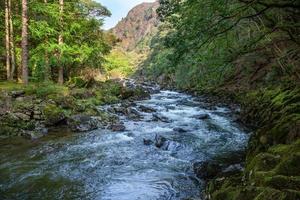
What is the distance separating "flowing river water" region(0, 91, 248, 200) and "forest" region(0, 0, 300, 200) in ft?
0.11

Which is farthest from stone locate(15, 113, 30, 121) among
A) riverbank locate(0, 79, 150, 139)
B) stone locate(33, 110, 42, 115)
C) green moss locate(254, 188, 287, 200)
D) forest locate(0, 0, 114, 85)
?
green moss locate(254, 188, 287, 200)

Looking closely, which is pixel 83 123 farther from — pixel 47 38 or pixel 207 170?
pixel 47 38

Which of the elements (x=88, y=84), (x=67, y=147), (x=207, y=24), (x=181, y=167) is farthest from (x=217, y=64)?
(x=88, y=84)

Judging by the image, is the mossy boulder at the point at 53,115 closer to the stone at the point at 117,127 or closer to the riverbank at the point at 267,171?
the stone at the point at 117,127

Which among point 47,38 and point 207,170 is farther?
point 47,38

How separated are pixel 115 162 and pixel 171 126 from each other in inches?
242

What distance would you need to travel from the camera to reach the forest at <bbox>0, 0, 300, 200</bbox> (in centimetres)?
798

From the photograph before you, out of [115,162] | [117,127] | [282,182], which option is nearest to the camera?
[282,182]

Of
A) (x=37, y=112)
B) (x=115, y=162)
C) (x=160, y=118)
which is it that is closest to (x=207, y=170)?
(x=115, y=162)

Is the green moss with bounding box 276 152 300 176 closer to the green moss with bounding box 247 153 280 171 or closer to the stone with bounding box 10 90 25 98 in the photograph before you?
the green moss with bounding box 247 153 280 171

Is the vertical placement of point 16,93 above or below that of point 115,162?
above

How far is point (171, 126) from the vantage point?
16500mm

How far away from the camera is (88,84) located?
27.2 meters

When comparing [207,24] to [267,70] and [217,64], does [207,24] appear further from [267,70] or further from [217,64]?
[267,70]
